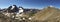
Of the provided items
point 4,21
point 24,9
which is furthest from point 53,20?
point 24,9

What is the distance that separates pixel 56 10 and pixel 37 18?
710 mm

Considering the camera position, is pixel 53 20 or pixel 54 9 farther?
pixel 54 9

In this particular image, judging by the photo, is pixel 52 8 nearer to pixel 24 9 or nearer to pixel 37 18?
pixel 37 18

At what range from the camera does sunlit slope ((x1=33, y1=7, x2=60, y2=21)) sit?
4.61 m

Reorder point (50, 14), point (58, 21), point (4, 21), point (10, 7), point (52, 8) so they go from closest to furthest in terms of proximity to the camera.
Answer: point (4, 21) < point (58, 21) < point (50, 14) < point (52, 8) < point (10, 7)

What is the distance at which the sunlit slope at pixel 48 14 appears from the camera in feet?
15.1

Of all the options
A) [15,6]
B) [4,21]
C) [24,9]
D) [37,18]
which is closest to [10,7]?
[15,6]

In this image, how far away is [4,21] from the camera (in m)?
3.93

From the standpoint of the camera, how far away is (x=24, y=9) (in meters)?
6.06

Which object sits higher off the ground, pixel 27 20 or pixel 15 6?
pixel 15 6

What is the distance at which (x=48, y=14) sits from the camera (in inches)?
188

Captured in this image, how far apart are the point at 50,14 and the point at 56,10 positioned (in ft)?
1.00

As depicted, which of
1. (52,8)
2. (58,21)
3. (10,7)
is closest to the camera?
(58,21)

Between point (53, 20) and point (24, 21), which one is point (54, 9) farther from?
point (24, 21)
